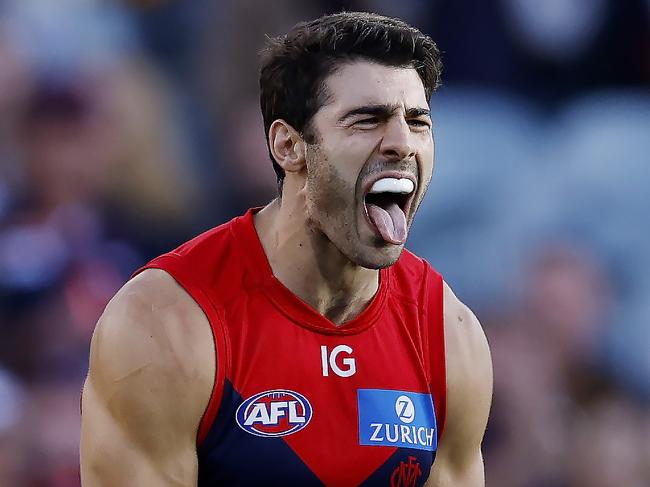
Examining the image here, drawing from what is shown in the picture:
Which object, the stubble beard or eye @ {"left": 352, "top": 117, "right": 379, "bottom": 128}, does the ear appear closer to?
the stubble beard

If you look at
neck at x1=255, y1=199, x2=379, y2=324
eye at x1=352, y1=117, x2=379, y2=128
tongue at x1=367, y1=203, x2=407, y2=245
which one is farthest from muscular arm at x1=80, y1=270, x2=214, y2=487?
eye at x1=352, y1=117, x2=379, y2=128

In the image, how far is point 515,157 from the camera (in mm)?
8180

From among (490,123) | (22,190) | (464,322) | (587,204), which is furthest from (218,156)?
(464,322)

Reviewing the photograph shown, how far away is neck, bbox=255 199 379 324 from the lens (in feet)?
12.6

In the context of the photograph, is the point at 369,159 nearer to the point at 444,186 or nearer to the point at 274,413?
the point at 274,413

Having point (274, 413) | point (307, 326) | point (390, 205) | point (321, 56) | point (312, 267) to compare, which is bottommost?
point (274, 413)

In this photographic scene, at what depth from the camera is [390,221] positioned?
369 centimetres

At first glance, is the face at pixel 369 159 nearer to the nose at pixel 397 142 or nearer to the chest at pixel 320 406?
the nose at pixel 397 142

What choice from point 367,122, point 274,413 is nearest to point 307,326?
point 274,413

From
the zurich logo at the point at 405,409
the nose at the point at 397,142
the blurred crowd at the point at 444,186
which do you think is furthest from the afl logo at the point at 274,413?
the blurred crowd at the point at 444,186

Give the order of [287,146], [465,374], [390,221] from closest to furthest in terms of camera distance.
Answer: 1. [390,221]
2. [287,146]
3. [465,374]

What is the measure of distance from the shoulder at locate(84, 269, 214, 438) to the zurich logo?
60cm

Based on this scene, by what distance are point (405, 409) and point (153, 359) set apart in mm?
781

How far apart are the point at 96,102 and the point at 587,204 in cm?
321
